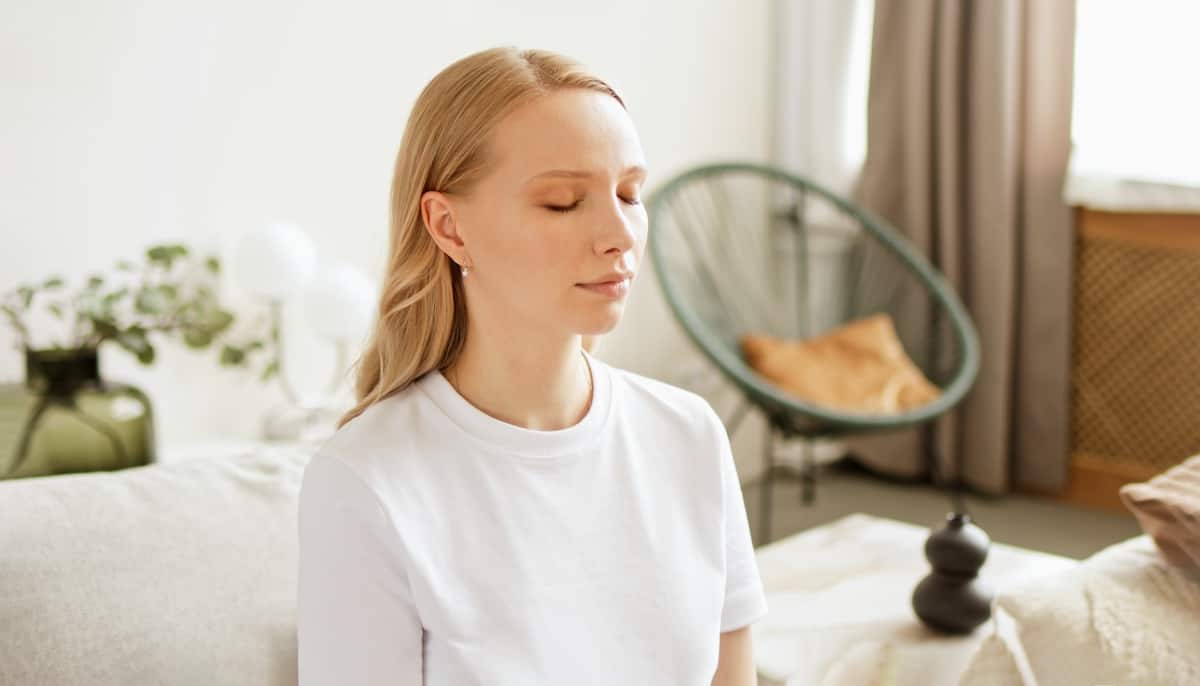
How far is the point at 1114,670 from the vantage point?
1044mm

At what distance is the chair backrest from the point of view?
300 centimetres

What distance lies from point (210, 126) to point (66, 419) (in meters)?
0.79

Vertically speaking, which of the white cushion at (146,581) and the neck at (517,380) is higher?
the neck at (517,380)

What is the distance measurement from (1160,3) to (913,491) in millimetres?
1344

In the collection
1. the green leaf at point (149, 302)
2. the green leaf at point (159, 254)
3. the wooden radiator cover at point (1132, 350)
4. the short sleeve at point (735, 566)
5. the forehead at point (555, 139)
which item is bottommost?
the wooden radiator cover at point (1132, 350)

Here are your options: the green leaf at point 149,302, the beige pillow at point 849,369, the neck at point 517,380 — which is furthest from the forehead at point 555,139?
the beige pillow at point 849,369

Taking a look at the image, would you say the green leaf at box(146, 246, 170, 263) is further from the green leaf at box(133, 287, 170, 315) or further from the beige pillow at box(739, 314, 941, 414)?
the beige pillow at box(739, 314, 941, 414)

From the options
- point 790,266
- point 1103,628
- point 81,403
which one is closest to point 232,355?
point 81,403

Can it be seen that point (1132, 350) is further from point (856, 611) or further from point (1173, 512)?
point (1173, 512)

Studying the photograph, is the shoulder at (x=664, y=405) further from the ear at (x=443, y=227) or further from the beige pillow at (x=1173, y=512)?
the beige pillow at (x=1173, y=512)

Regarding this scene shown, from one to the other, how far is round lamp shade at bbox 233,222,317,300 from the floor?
1422mm

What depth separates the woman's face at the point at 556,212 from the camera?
90cm

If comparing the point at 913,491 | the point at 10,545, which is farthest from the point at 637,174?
the point at 913,491

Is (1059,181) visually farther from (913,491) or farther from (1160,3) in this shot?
(913,491)
